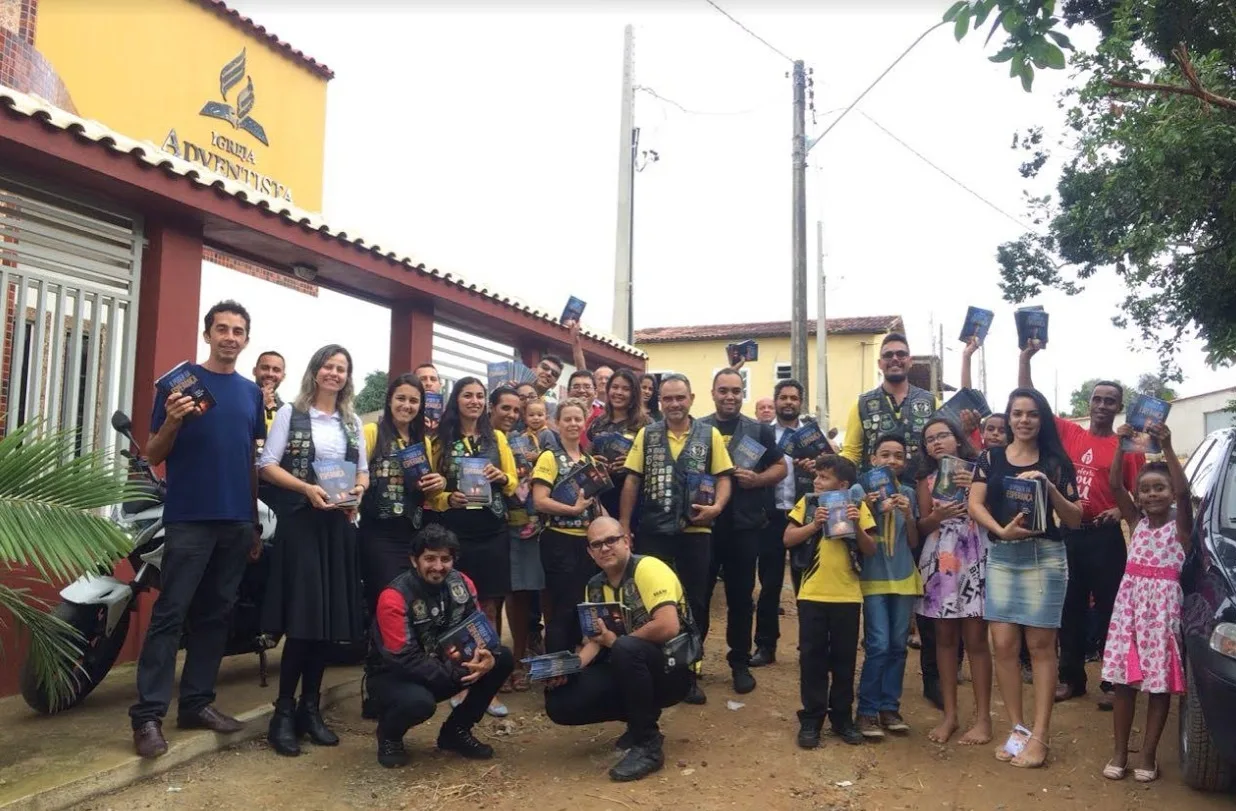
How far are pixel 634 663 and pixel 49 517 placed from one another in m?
2.48

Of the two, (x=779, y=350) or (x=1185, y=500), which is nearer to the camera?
(x=1185, y=500)

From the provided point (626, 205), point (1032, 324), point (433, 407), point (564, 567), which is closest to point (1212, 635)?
point (1032, 324)

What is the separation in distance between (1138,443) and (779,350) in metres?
27.7

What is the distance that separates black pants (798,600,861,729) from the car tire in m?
1.46

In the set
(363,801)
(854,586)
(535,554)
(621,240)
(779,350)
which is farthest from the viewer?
(779,350)

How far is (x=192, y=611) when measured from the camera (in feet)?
14.6

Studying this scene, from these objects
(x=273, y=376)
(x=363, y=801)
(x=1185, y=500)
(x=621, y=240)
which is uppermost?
(x=621, y=240)

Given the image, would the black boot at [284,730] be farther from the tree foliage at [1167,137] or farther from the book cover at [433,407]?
the tree foliage at [1167,137]

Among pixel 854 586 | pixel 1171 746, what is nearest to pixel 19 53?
pixel 854 586

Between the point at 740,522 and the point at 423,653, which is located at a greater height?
the point at 740,522

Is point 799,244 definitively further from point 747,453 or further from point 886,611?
point 886,611

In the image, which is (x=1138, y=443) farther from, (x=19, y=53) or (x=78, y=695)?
(x=19, y=53)

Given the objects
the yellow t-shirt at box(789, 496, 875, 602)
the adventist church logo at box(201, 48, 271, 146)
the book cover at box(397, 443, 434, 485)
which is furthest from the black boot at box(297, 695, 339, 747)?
the adventist church logo at box(201, 48, 271, 146)

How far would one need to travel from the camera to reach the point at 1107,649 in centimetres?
Result: 455
